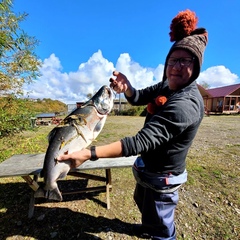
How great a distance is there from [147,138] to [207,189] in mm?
3376

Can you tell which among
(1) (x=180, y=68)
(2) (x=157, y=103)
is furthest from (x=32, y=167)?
(1) (x=180, y=68)

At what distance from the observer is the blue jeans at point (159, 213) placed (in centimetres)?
181

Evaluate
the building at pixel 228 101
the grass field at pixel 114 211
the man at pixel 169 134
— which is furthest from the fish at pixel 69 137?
the building at pixel 228 101

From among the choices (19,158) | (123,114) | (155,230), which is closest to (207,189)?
(155,230)

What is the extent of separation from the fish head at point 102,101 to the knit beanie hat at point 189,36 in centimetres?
71

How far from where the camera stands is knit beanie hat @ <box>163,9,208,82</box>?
144 cm

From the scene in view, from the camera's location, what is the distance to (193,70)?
149 cm

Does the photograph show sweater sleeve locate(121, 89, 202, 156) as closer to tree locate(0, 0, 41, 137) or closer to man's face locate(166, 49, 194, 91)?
man's face locate(166, 49, 194, 91)

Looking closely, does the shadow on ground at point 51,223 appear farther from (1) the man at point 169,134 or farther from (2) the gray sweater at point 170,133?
(2) the gray sweater at point 170,133

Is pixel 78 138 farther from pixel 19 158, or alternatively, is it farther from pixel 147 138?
pixel 19 158

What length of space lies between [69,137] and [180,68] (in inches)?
44.9

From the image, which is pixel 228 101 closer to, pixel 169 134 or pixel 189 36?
pixel 189 36

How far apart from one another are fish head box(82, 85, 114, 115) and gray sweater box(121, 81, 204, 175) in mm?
526

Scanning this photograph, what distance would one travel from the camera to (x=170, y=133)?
1298 millimetres
